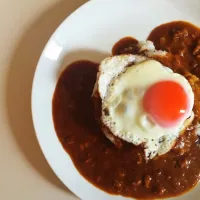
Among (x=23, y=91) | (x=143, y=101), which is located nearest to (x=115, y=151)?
(x=143, y=101)

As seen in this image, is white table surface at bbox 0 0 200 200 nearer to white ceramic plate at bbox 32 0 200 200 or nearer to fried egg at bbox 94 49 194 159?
white ceramic plate at bbox 32 0 200 200

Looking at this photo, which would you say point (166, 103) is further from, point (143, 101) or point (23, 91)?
point (23, 91)

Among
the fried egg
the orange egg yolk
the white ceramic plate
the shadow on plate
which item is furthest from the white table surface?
the orange egg yolk

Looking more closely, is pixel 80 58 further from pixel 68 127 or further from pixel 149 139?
pixel 149 139

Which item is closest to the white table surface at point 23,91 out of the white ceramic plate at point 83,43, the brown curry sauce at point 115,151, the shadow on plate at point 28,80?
the shadow on plate at point 28,80

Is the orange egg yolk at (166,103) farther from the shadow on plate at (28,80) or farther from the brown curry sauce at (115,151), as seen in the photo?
the shadow on plate at (28,80)

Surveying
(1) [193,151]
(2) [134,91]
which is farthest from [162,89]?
(1) [193,151]
